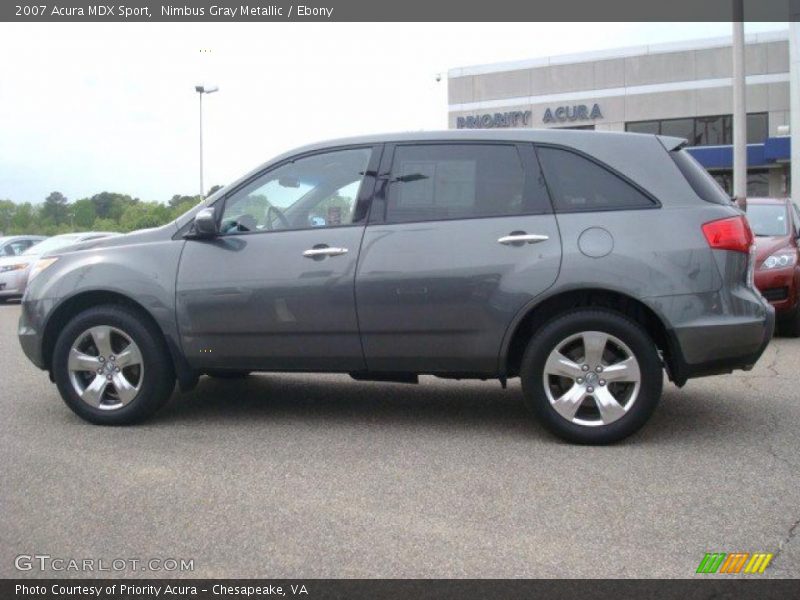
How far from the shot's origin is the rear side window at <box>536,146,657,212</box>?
5305 mm

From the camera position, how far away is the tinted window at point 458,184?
5434mm

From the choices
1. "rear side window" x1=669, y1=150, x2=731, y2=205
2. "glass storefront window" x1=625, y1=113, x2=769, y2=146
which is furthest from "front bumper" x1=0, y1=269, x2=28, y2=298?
"glass storefront window" x1=625, y1=113, x2=769, y2=146

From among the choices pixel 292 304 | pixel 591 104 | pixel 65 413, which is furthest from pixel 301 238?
pixel 591 104

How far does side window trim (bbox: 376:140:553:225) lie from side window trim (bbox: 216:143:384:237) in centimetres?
4

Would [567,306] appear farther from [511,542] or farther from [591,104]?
[591,104]

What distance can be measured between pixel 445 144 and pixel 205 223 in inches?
61.8

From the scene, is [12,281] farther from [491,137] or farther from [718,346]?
[718,346]


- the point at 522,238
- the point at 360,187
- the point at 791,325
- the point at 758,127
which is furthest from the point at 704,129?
the point at 522,238

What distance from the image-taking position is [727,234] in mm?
5141

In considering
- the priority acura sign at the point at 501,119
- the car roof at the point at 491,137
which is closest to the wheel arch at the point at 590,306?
the car roof at the point at 491,137

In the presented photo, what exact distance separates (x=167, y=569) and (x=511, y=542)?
138 cm

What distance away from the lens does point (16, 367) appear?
8719 mm

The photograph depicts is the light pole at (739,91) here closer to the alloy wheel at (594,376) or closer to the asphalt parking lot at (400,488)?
the asphalt parking lot at (400,488)
